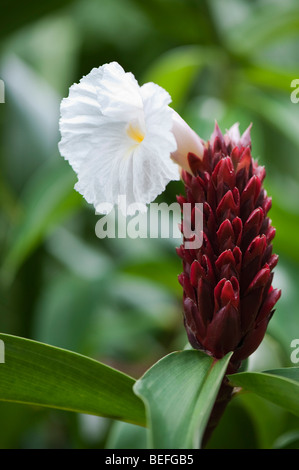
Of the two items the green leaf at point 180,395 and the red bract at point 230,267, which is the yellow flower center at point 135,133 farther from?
the green leaf at point 180,395

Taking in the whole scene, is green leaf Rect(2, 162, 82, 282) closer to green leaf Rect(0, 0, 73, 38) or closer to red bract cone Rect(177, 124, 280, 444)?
green leaf Rect(0, 0, 73, 38)
